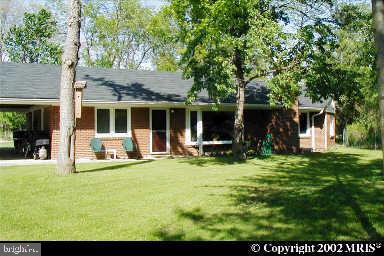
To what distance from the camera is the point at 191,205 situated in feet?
31.2

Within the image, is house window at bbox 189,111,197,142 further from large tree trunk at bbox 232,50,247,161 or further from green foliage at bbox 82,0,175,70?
green foliage at bbox 82,0,175,70

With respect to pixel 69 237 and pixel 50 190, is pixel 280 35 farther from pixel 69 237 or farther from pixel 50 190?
pixel 69 237

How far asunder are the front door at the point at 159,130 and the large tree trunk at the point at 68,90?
813cm

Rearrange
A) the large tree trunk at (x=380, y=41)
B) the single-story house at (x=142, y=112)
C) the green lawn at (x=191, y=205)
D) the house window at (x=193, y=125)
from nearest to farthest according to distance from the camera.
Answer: the large tree trunk at (x=380, y=41) → the green lawn at (x=191, y=205) → the single-story house at (x=142, y=112) → the house window at (x=193, y=125)

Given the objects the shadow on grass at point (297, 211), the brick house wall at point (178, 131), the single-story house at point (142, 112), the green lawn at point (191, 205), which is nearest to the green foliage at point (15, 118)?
the single-story house at point (142, 112)

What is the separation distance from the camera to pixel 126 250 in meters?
6.02

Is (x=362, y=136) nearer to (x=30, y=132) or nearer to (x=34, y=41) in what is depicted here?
(x=30, y=132)

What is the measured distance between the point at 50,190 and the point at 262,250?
7413 mm

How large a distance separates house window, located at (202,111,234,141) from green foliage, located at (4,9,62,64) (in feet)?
94.4

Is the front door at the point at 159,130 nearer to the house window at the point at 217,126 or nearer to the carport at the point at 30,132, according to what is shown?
the house window at the point at 217,126

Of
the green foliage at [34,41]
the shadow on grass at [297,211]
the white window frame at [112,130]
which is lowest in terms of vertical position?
the shadow on grass at [297,211]

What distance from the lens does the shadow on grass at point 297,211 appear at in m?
7.20

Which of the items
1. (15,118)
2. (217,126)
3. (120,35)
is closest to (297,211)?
(217,126)

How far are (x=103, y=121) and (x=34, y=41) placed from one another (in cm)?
3224
